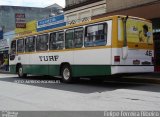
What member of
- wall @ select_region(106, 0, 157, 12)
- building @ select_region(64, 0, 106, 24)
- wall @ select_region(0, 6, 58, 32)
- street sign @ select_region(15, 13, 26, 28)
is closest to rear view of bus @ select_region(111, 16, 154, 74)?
wall @ select_region(106, 0, 157, 12)

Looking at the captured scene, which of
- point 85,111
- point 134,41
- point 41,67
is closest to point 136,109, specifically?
point 85,111

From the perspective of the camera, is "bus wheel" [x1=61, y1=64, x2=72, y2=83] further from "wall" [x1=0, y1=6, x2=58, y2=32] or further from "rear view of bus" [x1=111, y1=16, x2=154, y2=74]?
"wall" [x1=0, y1=6, x2=58, y2=32]

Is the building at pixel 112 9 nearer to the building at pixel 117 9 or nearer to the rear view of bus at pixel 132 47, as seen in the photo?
the building at pixel 117 9

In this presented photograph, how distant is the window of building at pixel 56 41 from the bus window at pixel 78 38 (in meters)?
1.25

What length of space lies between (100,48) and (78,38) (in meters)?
1.97

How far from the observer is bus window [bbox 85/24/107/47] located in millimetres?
15164

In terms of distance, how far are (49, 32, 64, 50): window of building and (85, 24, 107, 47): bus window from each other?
225 centimetres

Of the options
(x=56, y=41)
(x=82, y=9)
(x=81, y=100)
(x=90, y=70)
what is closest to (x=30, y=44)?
(x=56, y=41)

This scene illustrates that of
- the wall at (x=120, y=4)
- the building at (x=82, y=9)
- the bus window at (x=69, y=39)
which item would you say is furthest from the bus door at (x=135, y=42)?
the building at (x=82, y=9)

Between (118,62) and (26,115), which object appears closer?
(26,115)

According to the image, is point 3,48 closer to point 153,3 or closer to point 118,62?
point 153,3

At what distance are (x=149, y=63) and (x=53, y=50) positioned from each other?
535 cm

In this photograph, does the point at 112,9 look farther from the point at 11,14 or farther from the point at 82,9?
the point at 11,14

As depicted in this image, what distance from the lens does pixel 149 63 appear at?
1579cm
